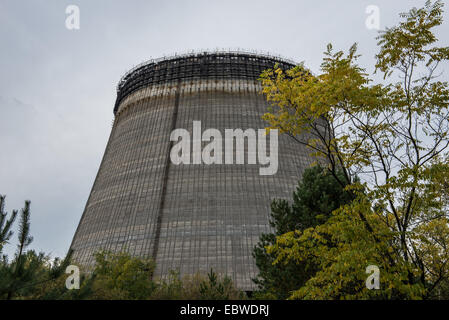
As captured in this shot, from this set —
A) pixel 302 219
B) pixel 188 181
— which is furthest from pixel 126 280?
pixel 188 181

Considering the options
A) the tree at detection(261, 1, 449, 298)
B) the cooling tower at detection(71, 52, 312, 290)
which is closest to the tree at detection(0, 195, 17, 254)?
the tree at detection(261, 1, 449, 298)

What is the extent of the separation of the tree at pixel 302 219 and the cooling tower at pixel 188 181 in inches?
231

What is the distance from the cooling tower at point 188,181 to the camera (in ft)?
61.4

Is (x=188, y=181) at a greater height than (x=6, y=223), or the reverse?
(x=188, y=181)

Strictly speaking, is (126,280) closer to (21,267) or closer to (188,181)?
(188,181)

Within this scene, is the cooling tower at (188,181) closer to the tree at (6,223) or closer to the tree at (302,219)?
the tree at (302,219)

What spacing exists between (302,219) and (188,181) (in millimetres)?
10712

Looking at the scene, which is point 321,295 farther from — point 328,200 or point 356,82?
point 328,200

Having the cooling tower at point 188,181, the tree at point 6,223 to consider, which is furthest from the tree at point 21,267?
the cooling tower at point 188,181

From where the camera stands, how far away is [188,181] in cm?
2120

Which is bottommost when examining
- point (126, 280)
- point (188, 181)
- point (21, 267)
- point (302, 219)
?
point (21, 267)

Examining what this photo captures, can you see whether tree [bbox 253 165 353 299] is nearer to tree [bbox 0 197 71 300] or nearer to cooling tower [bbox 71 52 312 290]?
cooling tower [bbox 71 52 312 290]

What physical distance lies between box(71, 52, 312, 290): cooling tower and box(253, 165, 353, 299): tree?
586 centimetres
